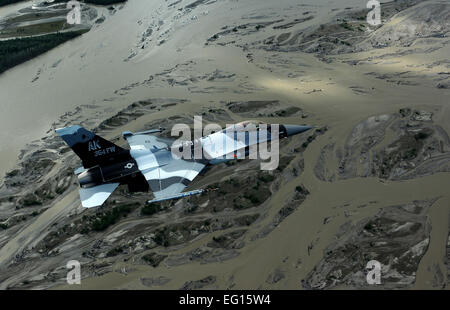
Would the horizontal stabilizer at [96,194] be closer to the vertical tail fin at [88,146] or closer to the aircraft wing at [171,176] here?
the vertical tail fin at [88,146]

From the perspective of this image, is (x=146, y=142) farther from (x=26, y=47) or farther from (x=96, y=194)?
(x=26, y=47)

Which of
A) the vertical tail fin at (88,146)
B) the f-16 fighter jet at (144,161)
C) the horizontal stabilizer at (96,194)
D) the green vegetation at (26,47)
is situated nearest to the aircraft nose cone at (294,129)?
the f-16 fighter jet at (144,161)

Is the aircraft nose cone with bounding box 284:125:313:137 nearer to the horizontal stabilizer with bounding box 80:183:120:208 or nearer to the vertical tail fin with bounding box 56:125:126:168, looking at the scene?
the vertical tail fin with bounding box 56:125:126:168

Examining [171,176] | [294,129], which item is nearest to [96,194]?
[171,176]

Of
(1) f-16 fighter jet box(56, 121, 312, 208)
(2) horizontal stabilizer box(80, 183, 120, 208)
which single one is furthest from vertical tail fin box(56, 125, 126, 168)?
(2) horizontal stabilizer box(80, 183, 120, 208)

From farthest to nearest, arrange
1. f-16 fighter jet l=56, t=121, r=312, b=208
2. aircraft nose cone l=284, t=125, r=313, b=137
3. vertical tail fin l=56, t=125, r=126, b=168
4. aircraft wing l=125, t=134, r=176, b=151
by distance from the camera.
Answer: aircraft nose cone l=284, t=125, r=313, b=137
aircraft wing l=125, t=134, r=176, b=151
f-16 fighter jet l=56, t=121, r=312, b=208
vertical tail fin l=56, t=125, r=126, b=168

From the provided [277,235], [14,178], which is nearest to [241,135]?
[277,235]
